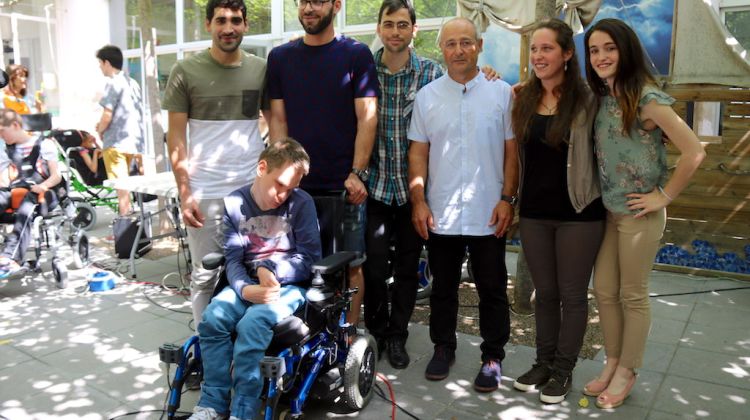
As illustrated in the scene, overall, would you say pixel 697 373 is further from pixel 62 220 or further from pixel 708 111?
pixel 62 220

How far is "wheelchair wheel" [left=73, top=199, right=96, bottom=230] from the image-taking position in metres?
8.26

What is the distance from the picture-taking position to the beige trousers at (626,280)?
3199mm

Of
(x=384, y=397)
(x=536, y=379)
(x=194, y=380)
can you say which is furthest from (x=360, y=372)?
(x=536, y=379)

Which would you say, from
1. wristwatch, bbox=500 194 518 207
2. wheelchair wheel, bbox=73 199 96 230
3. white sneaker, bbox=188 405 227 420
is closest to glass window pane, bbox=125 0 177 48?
wheelchair wheel, bbox=73 199 96 230

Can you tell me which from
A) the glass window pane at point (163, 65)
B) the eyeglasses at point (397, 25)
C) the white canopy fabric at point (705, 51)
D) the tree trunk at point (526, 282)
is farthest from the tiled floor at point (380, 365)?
the glass window pane at point (163, 65)

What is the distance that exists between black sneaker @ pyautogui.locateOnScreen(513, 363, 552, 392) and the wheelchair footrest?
1474 millimetres

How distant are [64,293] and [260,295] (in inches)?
130

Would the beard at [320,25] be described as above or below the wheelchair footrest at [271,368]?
above

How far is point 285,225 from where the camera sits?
3314mm

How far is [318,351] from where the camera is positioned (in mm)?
3168

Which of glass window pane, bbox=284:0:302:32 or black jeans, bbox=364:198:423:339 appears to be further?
glass window pane, bbox=284:0:302:32

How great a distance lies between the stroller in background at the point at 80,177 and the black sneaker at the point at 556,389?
6.25 meters

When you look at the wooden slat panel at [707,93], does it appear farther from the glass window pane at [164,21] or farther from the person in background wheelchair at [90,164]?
the glass window pane at [164,21]

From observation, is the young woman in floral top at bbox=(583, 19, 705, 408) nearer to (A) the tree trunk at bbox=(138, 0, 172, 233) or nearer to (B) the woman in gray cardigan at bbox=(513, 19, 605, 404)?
(B) the woman in gray cardigan at bbox=(513, 19, 605, 404)
